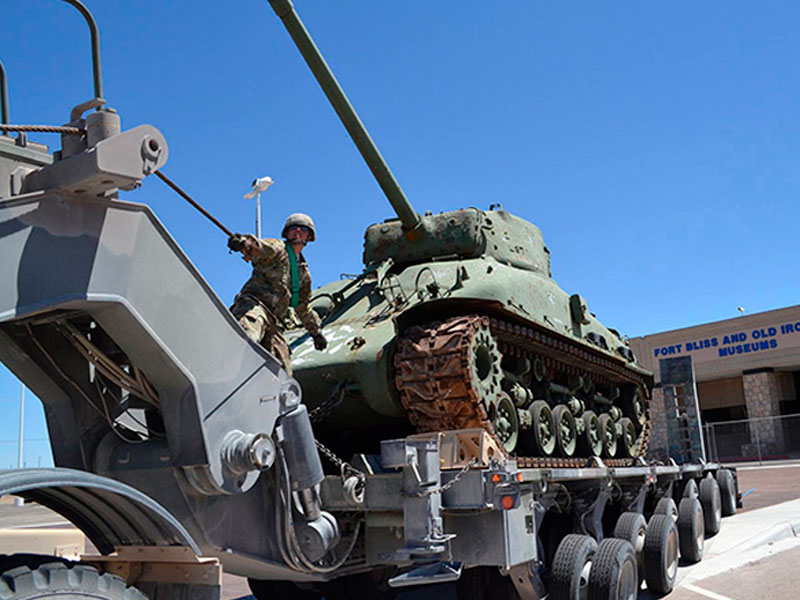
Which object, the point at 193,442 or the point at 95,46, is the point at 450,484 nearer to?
the point at 193,442

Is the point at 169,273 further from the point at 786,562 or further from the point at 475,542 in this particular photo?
the point at 786,562

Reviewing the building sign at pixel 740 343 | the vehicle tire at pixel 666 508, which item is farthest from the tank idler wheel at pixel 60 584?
the building sign at pixel 740 343

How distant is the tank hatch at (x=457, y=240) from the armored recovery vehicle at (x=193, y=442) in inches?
57.6

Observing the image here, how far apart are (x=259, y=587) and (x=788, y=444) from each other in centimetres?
2910

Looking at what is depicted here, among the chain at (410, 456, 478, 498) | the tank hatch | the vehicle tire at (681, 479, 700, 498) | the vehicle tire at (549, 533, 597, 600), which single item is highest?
the tank hatch

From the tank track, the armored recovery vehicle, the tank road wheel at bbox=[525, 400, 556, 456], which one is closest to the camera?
the armored recovery vehicle

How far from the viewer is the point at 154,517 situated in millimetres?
3605

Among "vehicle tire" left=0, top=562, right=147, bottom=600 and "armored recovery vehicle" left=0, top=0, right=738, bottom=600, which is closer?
"vehicle tire" left=0, top=562, right=147, bottom=600

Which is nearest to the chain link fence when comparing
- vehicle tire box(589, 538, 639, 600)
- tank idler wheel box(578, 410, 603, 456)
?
tank idler wheel box(578, 410, 603, 456)

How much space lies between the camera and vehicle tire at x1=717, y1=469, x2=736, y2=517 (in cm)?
1483

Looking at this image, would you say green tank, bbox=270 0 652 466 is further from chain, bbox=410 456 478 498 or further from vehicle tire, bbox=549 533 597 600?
chain, bbox=410 456 478 498

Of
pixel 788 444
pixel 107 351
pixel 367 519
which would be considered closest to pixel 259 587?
pixel 367 519

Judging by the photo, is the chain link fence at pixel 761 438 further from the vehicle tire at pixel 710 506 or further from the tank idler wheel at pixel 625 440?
the tank idler wheel at pixel 625 440

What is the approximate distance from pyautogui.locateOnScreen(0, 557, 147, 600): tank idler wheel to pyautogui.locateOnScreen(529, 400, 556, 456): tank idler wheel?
263 inches
